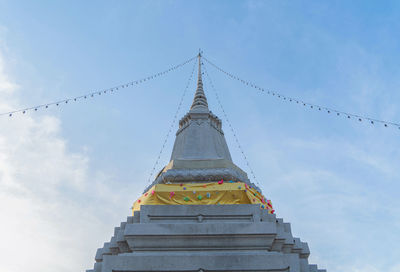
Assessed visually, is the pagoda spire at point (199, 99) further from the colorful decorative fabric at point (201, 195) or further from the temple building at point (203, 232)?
the colorful decorative fabric at point (201, 195)

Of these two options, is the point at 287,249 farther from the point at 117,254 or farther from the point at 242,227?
the point at 117,254

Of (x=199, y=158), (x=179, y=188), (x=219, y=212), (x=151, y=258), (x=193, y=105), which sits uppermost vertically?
(x=193, y=105)

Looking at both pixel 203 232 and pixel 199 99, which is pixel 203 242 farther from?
pixel 199 99

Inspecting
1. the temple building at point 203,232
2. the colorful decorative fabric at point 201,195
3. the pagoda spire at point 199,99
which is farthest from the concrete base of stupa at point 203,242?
the pagoda spire at point 199,99

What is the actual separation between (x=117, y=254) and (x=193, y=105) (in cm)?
1091

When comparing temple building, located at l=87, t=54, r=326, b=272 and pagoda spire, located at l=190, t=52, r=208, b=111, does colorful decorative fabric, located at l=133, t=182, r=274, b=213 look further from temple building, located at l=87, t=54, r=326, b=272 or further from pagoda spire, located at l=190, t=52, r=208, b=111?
pagoda spire, located at l=190, t=52, r=208, b=111

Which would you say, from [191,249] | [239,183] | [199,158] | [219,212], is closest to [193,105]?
[199,158]

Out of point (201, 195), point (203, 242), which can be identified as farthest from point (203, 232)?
point (201, 195)

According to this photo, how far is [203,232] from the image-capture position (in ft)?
46.8

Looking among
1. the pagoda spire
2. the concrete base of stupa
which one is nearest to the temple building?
the concrete base of stupa

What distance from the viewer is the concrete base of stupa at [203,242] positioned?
1341 centimetres

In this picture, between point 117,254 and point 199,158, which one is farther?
point 199,158

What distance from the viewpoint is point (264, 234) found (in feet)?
46.5

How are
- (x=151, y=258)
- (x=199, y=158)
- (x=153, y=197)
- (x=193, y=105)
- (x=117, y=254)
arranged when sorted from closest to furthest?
(x=151, y=258) < (x=117, y=254) < (x=153, y=197) < (x=199, y=158) < (x=193, y=105)
